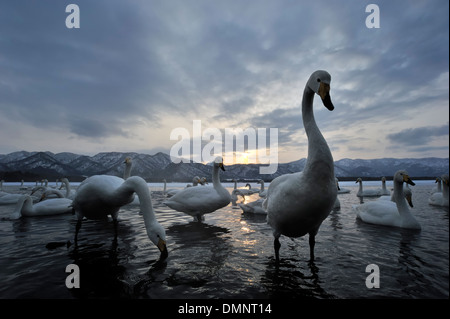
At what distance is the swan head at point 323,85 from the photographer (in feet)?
12.1

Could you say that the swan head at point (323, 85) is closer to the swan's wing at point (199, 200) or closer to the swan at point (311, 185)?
the swan at point (311, 185)

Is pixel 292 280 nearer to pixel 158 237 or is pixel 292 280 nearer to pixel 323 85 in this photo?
pixel 158 237

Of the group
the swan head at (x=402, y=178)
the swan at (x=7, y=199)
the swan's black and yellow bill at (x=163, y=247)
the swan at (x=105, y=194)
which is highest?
the swan head at (x=402, y=178)

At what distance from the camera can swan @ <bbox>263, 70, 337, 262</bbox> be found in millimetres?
3809

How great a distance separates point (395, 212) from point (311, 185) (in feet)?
23.2

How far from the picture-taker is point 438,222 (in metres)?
9.39

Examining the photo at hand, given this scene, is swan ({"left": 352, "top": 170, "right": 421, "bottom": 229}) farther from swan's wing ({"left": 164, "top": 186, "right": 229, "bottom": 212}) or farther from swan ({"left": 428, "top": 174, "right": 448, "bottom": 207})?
swan's wing ({"left": 164, "top": 186, "right": 229, "bottom": 212})

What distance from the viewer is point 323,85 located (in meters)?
3.75

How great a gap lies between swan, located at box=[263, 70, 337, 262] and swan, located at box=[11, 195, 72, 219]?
35.9 ft

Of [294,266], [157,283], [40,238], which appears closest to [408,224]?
[294,266]

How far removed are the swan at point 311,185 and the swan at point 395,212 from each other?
5.90 meters

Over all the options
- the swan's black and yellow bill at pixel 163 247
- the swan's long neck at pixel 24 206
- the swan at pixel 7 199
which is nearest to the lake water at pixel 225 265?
the swan's black and yellow bill at pixel 163 247
